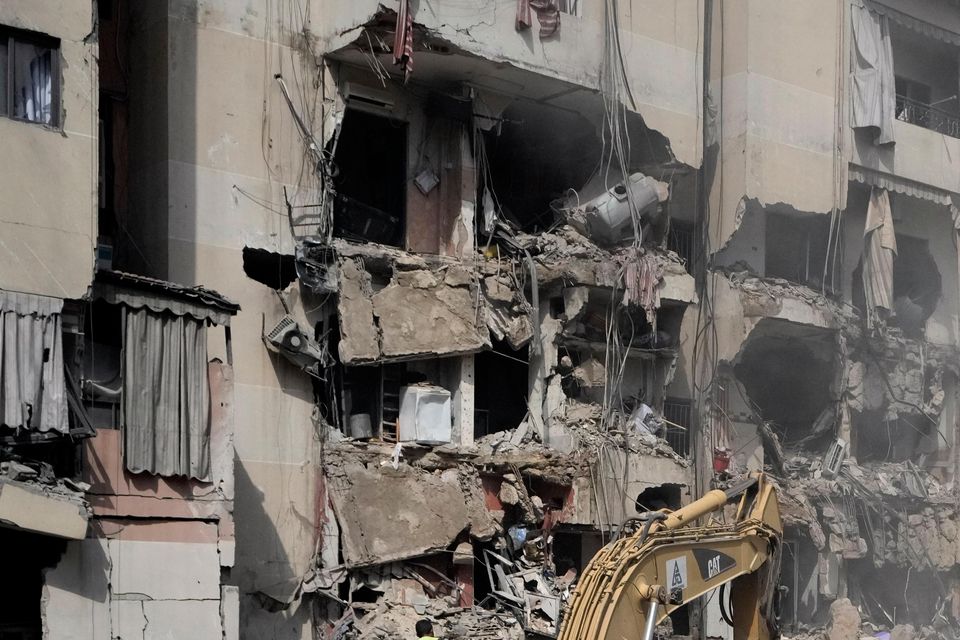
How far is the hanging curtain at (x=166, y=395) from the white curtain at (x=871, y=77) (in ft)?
50.7

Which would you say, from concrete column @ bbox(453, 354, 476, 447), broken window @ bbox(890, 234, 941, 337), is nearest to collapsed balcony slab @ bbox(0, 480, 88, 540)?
concrete column @ bbox(453, 354, 476, 447)

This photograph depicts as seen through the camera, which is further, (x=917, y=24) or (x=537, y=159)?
(x=917, y=24)

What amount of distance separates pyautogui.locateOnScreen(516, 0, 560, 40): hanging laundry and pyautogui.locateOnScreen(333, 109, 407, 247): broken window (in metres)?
2.42

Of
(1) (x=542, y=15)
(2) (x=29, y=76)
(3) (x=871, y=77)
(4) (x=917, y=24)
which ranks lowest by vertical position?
(2) (x=29, y=76)

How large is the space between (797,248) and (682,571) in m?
12.9

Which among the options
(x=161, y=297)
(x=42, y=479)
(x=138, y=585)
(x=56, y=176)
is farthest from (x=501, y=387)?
(x=42, y=479)

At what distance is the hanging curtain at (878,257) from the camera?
28.2 m

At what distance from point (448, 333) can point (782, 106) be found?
897 centimetres

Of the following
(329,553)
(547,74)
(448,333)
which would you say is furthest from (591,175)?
(329,553)

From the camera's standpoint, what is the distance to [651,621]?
603 inches

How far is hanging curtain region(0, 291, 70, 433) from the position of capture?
15109 mm

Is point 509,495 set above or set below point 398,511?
above

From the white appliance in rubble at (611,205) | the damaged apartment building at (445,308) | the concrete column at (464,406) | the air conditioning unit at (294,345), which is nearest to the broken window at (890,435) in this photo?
the damaged apartment building at (445,308)

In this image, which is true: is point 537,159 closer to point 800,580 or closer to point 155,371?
point 800,580
